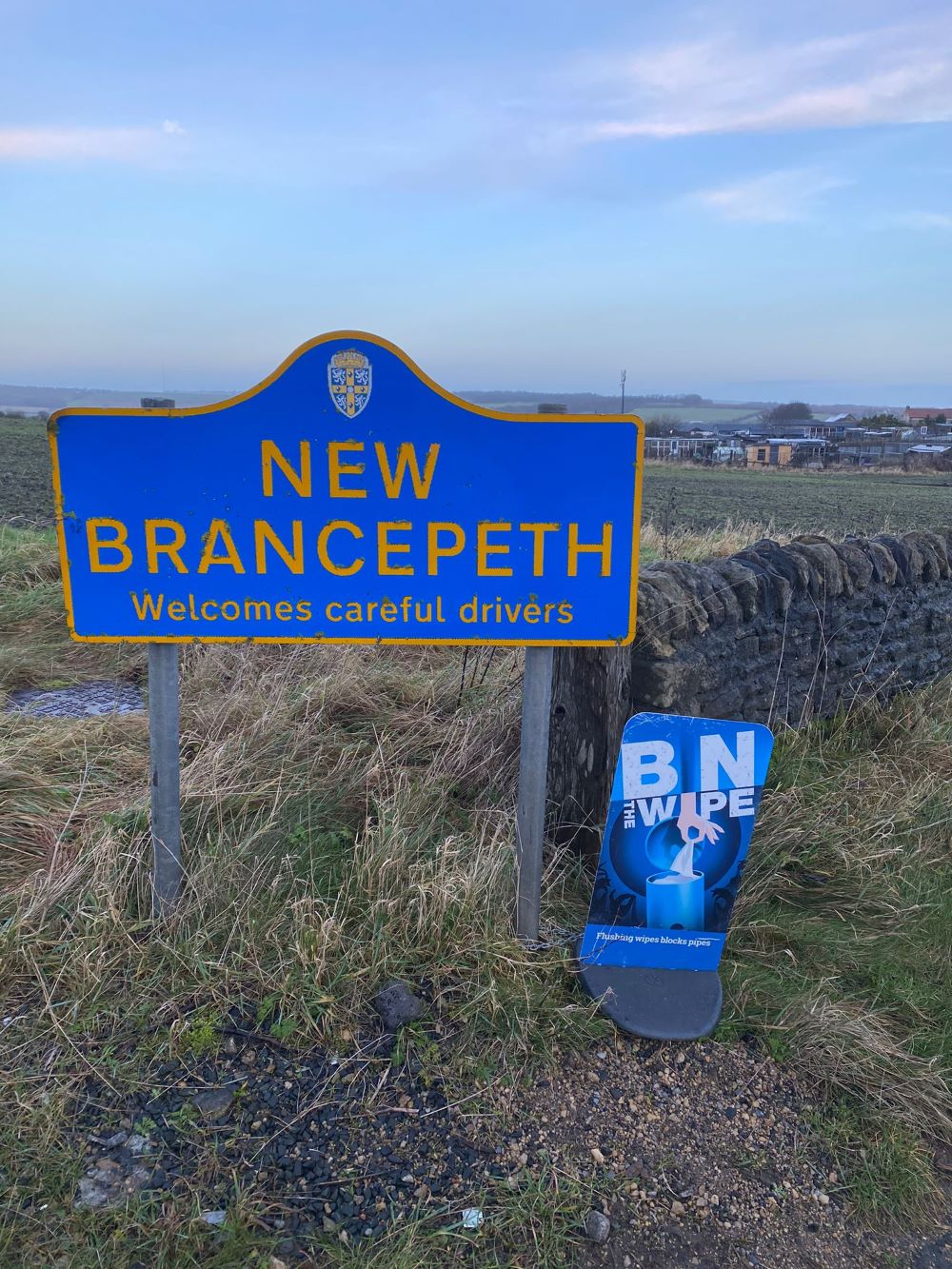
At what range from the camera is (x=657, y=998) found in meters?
2.72

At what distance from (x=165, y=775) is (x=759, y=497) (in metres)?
23.8

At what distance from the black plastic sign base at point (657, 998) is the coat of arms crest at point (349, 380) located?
6.34 feet

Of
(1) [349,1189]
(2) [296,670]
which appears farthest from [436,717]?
(1) [349,1189]

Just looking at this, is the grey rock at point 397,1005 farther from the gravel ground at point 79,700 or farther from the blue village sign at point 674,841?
the gravel ground at point 79,700

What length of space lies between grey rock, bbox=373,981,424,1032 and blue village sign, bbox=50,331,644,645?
105 cm

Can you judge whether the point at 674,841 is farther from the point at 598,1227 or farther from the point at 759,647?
the point at 759,647

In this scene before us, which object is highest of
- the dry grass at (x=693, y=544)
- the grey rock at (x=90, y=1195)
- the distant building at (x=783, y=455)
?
the distant building at (x=783, y=455)

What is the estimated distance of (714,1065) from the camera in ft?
8.35

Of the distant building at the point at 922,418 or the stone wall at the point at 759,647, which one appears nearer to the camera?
the stone wall at the point at 759,647

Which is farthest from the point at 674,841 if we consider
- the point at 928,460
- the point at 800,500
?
the point at 928,460

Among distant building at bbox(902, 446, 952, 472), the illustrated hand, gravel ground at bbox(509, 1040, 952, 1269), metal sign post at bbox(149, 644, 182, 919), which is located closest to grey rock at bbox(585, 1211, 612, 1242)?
→ gravel ground at bbox(509, 1040, 952, 1269)

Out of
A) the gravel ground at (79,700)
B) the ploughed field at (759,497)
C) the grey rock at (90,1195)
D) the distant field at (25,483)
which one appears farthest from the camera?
the ploughed field at (759,497)

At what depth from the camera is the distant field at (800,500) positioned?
14.9m

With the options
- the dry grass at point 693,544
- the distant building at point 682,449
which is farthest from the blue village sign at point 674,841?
the distant building at point 682,449
